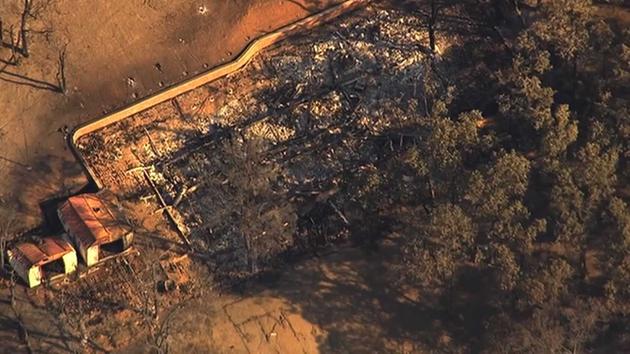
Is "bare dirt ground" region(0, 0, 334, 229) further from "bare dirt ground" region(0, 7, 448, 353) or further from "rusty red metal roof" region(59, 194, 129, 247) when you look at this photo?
"rusty red metal roof" region(59, 194, 129, 247)

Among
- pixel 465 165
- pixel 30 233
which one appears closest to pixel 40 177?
pixel 30 233

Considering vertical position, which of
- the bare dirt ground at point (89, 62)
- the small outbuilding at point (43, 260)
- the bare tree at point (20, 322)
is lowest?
the bare tree at point (20, 322)

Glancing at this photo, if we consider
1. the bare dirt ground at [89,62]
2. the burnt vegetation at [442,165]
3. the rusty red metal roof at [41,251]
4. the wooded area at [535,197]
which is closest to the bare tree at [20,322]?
the rusty red metal roof at [41,251]

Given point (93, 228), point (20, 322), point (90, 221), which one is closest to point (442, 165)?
point (93, 228)

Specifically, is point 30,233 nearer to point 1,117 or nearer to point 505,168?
point 1,117

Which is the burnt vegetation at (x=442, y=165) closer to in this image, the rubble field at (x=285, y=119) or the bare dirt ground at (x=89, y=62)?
the rubble field at (x=285, y=119)

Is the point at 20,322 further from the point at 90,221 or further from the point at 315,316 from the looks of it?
the point at 315,316
